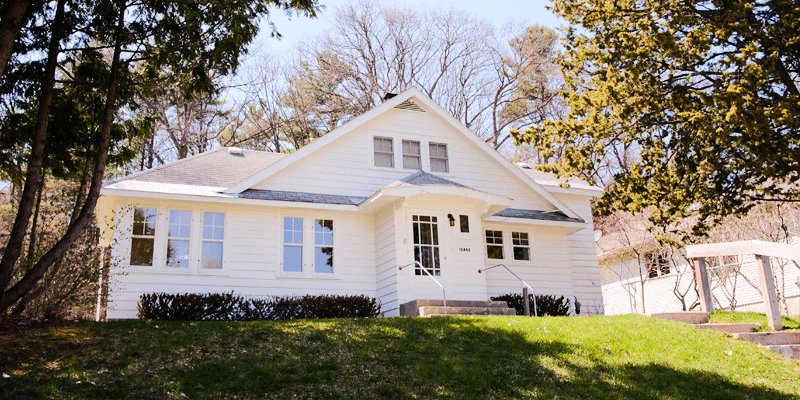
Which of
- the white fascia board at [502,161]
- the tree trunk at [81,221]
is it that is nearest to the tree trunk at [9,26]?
the tree trunk at [81,221]

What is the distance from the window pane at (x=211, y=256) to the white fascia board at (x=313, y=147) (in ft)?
4.20

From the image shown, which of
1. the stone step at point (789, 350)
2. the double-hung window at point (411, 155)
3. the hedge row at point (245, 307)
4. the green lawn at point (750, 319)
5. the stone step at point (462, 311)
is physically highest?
the double-hung window at point (411, 155)

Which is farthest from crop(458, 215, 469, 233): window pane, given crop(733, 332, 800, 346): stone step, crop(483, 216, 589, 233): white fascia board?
crop(733, 332, 800, 346): stone step

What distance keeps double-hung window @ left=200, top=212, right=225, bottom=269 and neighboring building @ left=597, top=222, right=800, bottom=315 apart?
1371 cm

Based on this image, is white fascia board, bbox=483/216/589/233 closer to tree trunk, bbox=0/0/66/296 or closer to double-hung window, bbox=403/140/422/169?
double-hung window, bbox=403/140/422/169

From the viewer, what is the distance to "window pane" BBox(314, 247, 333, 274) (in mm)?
16078

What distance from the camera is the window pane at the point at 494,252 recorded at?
59.3 feet

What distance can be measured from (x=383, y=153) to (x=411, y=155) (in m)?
0.79

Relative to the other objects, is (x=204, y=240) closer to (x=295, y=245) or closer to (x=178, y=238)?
(x=178, y=238)

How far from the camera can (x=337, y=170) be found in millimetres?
17000

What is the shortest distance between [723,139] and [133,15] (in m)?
10.1

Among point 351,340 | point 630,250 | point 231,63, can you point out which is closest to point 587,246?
point 630,250

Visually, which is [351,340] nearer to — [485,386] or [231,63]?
[485,386]

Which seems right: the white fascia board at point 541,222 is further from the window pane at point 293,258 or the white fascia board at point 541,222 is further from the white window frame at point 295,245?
the window pane at point 293,258
